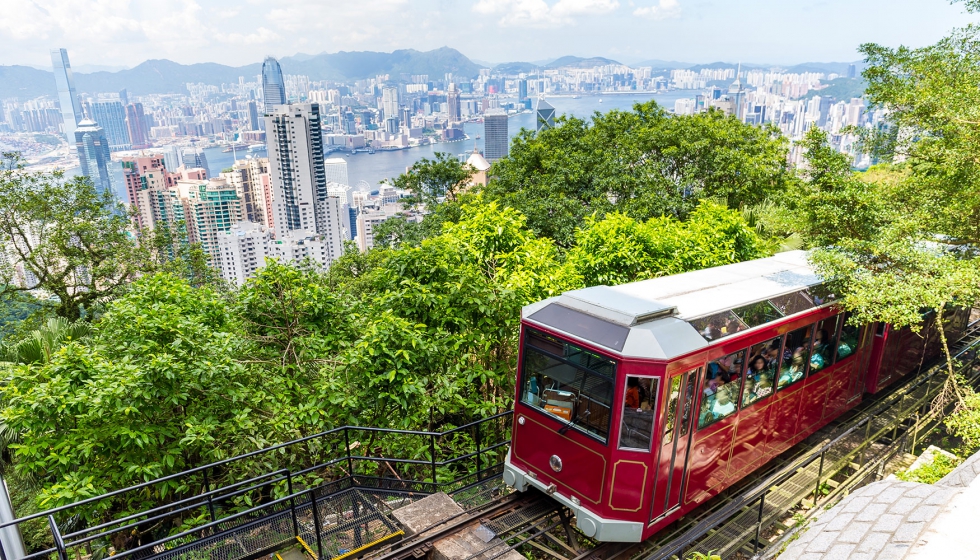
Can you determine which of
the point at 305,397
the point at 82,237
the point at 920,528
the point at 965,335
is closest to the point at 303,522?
the point at 305,397

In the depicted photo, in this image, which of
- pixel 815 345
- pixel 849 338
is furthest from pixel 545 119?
pixel 815 345

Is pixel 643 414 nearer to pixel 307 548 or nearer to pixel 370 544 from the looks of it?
pixel 370 544

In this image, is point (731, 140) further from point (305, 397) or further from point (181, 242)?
point (181, 242)

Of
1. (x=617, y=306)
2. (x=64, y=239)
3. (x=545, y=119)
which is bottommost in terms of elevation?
(x=64, y=239)

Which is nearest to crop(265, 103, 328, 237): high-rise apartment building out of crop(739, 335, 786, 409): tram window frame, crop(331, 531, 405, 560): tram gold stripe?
crop(331, 531, 405, 560): tram gold stripe

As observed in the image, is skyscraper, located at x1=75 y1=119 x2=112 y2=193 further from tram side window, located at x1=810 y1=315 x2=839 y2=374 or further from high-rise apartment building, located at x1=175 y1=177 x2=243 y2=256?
tram side window, located at x1=810 y1=315 x2=839 y2=374

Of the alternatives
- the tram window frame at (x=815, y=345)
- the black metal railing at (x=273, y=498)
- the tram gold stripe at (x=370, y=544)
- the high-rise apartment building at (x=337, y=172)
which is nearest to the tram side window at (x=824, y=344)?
the tram window frame at (x=815, y=345)

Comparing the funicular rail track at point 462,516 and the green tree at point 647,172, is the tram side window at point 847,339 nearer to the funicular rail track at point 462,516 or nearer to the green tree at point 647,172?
the funicular rail track at point 462,516
